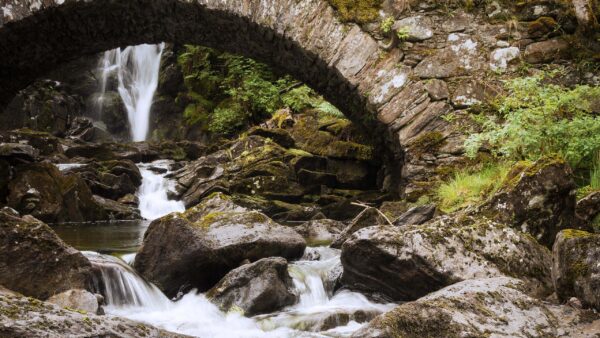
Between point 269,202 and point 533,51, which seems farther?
point 269,202

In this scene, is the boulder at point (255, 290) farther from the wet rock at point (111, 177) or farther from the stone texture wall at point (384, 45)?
the wet rock at point (111, 177)

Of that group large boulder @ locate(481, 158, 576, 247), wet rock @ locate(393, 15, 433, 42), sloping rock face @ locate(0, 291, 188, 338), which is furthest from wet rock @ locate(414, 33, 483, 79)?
sloping rock face @ locate(0, 291, 188, 338)

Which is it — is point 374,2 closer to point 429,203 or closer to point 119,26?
point 429,203

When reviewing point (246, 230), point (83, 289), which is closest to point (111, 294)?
point (83, 289)

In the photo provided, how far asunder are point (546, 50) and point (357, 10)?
8.63 ft

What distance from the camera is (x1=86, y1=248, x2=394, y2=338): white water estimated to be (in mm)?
4176

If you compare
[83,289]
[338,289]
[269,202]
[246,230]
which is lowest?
[338,289]

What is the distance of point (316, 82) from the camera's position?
8.41m

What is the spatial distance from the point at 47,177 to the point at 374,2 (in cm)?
714

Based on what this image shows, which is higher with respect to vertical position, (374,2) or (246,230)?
(374,2)

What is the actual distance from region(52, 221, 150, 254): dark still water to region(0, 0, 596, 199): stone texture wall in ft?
10.2

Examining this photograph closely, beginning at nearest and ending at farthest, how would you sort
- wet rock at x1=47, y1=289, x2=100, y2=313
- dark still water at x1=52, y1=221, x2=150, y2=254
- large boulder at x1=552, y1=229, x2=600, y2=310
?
large boulder at x1=552, y1=229, x2=600, y2=310
wet rock at x1=47, y1=289, x2=100, y2=313
dark still water at x1=52, y1=221, x2=150, y2=254

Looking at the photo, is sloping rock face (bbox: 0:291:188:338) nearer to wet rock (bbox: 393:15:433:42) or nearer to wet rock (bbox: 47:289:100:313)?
wet rock (bbox: 47:289:100:313)

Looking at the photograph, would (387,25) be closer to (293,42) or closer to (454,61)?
(454,61)
